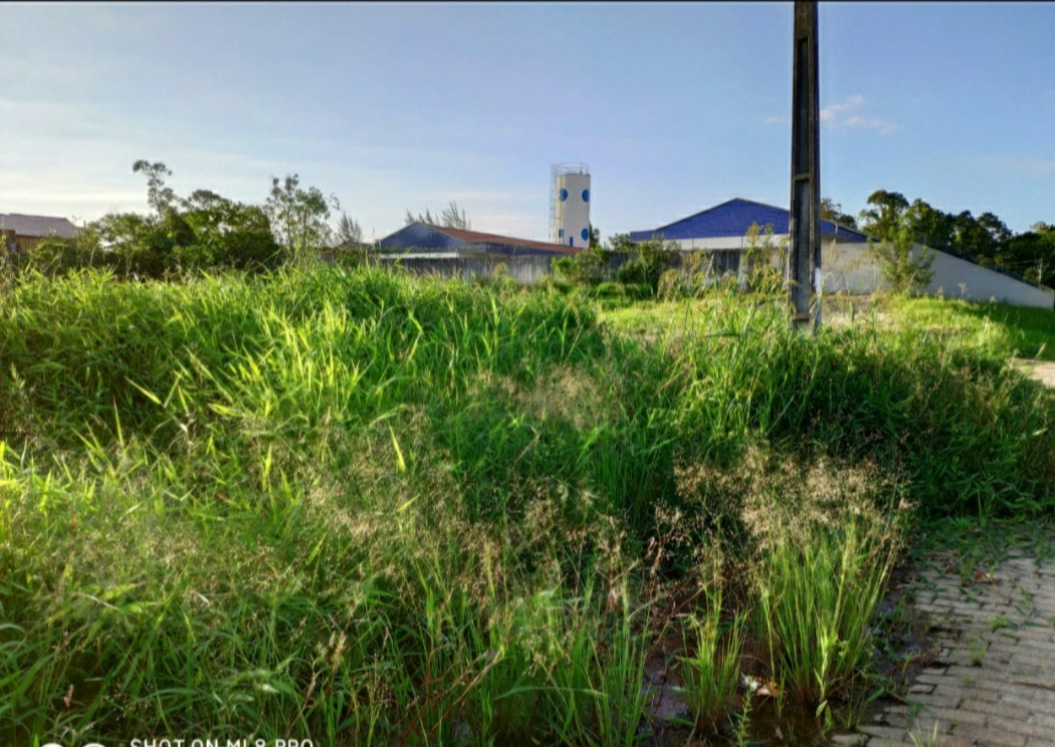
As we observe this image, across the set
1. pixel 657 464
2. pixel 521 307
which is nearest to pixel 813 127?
pixel 521 307

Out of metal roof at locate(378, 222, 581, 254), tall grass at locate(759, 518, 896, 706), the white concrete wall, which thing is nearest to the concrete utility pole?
tall grass at locate(759, 518, 896, 706)

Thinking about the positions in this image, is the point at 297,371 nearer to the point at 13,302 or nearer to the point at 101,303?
the point at 101,303

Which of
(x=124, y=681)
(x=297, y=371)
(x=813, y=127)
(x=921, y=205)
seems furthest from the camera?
(x=921, y=205)

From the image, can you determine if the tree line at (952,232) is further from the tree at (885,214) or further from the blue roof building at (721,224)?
the blue roof building at (721,224)

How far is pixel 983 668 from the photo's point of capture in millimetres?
2943

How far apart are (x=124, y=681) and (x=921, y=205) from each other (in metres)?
23.8

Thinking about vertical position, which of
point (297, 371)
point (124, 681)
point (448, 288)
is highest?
point (448, 288)

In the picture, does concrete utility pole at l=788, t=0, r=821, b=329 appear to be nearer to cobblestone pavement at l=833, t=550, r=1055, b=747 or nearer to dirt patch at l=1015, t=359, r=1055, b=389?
dirt patch at l=1015, t=359, r=1055, b=389

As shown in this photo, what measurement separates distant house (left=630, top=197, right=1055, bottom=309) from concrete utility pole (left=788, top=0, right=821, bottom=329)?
0.25 metres

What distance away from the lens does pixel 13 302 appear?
5.93 metres

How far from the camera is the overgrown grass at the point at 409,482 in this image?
2.35 m

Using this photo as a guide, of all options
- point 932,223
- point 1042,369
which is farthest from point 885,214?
point 1042,369

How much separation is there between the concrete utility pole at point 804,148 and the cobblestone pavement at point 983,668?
3851 millimetres

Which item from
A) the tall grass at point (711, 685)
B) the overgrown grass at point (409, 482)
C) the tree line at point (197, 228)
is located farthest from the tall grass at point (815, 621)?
the tree line at point (197, 228)
